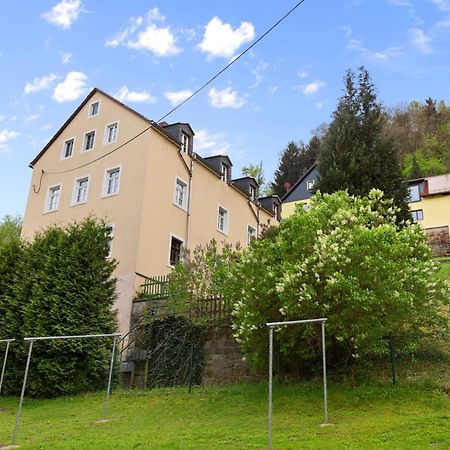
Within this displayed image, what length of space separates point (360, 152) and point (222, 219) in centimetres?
1015

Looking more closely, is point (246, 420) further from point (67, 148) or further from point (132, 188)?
point (67, 148)

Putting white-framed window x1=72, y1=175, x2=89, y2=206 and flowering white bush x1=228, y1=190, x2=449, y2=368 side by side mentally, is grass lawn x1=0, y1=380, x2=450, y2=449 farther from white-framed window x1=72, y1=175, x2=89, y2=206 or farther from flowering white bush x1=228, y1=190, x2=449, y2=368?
white-framed window x1=72, y1=175, x2=89, y2=206

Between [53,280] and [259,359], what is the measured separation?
25.2 feet

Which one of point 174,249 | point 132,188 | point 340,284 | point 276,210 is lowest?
point 340,284

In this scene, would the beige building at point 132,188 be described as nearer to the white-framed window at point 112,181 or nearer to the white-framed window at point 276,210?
the white-framed window at point 112,181

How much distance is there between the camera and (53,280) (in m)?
16.5

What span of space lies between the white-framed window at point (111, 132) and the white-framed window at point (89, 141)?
0.97 m

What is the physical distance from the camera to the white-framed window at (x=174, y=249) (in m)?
22.9

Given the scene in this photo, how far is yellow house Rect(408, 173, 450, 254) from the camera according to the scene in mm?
37906

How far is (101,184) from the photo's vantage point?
23891 mm

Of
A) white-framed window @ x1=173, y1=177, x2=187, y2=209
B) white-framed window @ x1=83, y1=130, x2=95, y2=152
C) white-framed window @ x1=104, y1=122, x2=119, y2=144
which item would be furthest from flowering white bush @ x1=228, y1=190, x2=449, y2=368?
white-framed window @ x1=83, y1=130, x2=95, y2=152

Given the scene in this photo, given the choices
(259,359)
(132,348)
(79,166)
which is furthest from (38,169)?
(259,359)

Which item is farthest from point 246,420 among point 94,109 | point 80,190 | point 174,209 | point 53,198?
point 94,109

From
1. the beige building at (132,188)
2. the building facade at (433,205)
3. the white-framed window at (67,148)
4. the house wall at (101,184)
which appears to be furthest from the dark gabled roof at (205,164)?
the building facade at (433,205)
